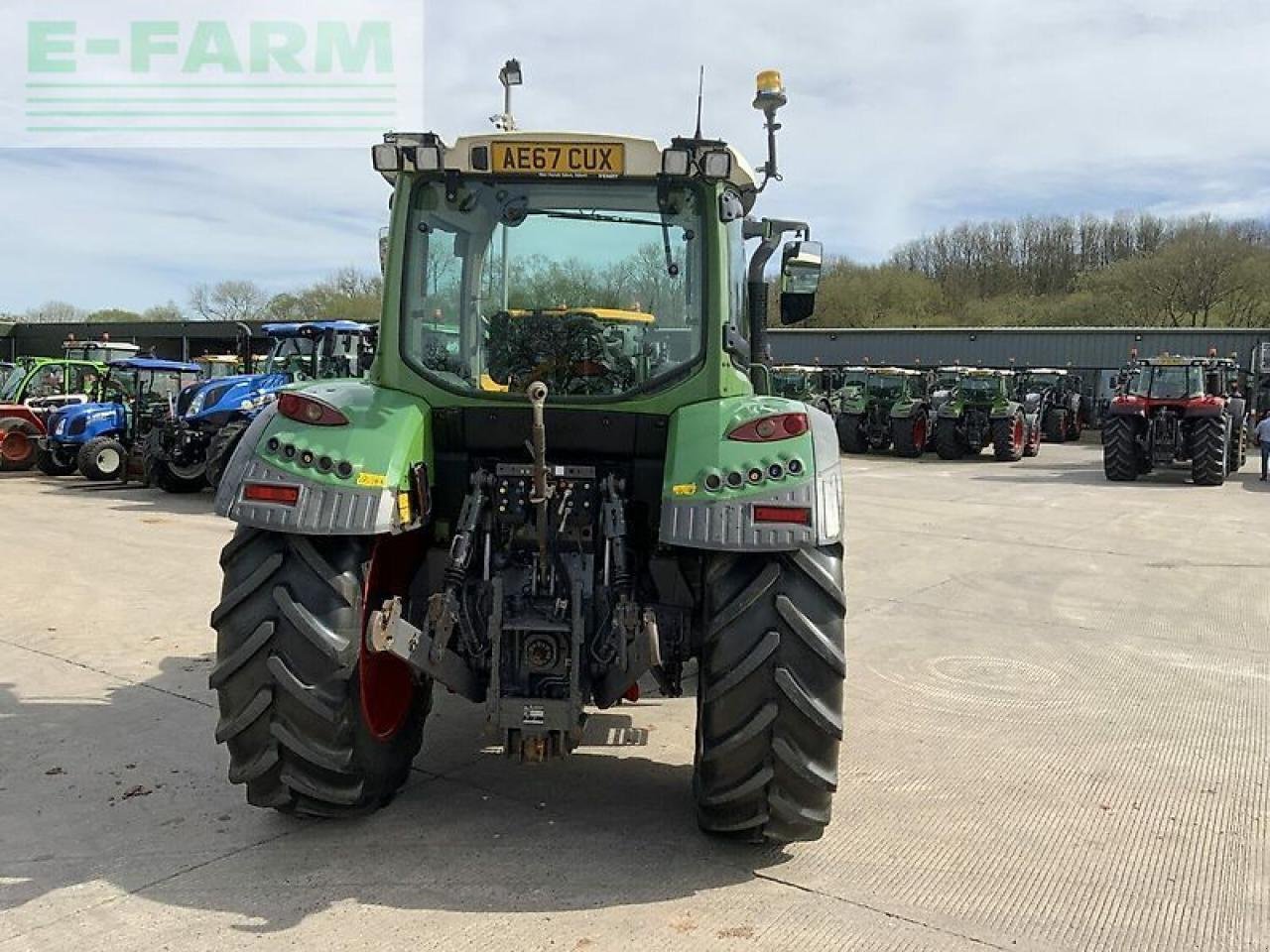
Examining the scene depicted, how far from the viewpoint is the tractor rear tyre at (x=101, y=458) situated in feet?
52.2

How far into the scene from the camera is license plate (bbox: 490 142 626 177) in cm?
380

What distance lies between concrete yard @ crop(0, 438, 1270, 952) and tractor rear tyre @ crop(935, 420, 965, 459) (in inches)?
629

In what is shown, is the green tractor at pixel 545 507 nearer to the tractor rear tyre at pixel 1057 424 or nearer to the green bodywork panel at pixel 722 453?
the green bodywork panel at pixel 722 453

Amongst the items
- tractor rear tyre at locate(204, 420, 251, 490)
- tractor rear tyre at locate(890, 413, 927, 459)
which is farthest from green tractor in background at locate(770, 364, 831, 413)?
tractor rear tyre at locate(204, 420, 251, 490)

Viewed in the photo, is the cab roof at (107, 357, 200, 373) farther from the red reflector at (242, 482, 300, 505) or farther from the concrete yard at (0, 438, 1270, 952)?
the red reflector at (242, 482, 300, 505)

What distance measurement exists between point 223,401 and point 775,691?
1283cm

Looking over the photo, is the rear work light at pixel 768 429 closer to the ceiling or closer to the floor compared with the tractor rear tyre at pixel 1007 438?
closer to the ceiling

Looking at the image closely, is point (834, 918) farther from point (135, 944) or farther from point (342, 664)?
point (135, 944)

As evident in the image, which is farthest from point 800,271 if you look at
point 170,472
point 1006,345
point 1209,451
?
point 1006,345

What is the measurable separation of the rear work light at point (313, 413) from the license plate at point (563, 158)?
42.1 inches

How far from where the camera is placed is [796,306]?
4715mm

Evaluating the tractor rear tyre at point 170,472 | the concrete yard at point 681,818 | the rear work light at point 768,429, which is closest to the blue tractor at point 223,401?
the tractor rear tyre at point 170,472

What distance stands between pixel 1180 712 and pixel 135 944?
15.7ft

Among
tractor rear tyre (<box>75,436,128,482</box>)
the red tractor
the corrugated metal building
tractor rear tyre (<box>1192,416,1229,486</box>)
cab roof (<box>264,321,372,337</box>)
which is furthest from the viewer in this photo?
the corrugated metal building
